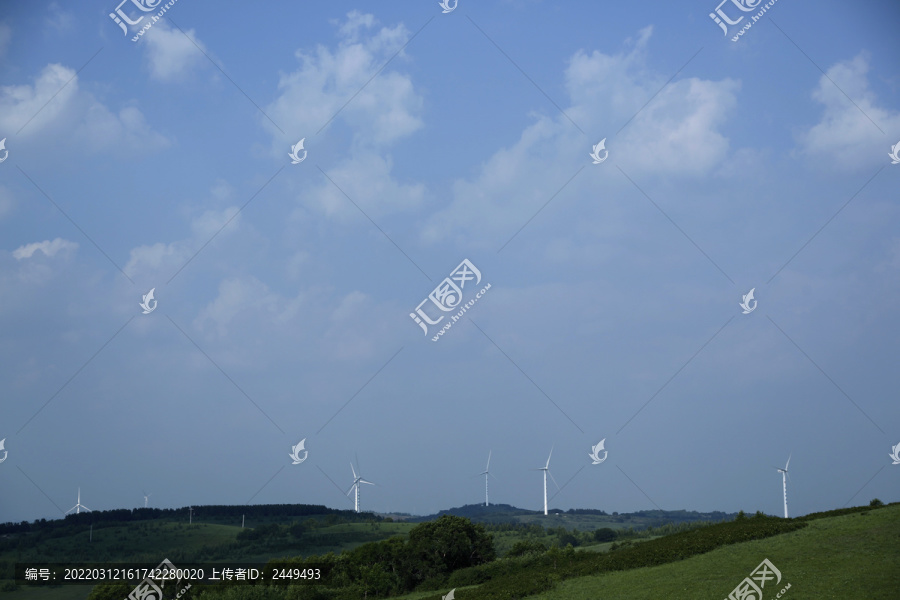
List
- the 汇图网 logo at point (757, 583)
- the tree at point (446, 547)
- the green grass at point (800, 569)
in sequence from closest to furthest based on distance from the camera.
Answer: the green grass at point (800, 569) → the 汇图网 logo at point (757, 583) → the tree at point (446, 547)

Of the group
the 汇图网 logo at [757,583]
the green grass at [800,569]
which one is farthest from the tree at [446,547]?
the 汇图网 logo at [757,583]

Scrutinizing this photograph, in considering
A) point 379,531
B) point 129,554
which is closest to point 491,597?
point 379,531

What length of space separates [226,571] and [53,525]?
123189 millimetres

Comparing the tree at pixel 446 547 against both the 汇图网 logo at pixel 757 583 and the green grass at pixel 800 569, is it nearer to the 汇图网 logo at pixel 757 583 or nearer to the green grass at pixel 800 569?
the green grass at pixel 800 569

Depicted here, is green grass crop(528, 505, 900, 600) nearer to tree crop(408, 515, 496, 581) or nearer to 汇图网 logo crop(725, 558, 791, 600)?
汇图网 logo crop(725, 558, 791, 600)

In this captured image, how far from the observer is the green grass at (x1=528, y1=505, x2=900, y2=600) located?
107 feet

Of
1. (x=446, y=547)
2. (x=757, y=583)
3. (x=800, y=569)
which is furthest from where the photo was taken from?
(x=446, y=547)

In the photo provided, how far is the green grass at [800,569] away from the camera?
3250 centimetres

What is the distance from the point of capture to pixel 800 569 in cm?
3597

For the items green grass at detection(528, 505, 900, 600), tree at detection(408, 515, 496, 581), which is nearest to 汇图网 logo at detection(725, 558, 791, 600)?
green grass at detection(528, 505, 900, 600)

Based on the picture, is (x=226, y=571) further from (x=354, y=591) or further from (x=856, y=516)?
(x=856, y=516)

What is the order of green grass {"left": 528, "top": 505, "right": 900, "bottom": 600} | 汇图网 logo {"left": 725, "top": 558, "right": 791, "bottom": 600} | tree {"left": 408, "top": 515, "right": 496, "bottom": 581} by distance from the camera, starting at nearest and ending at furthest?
green grass {"left": 528, "top": 505, "right": 900, "bottom": 600}
汇图网 logo {"left": 725, "top": 558, "right": 791, "bottom": 600}
tree {"left": 408, "top": 515, "right": 496, "bottom": 581}

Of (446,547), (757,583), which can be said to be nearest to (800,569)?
(757,583)

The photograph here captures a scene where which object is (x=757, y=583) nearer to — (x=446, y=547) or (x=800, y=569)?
(x=800, y=569)
